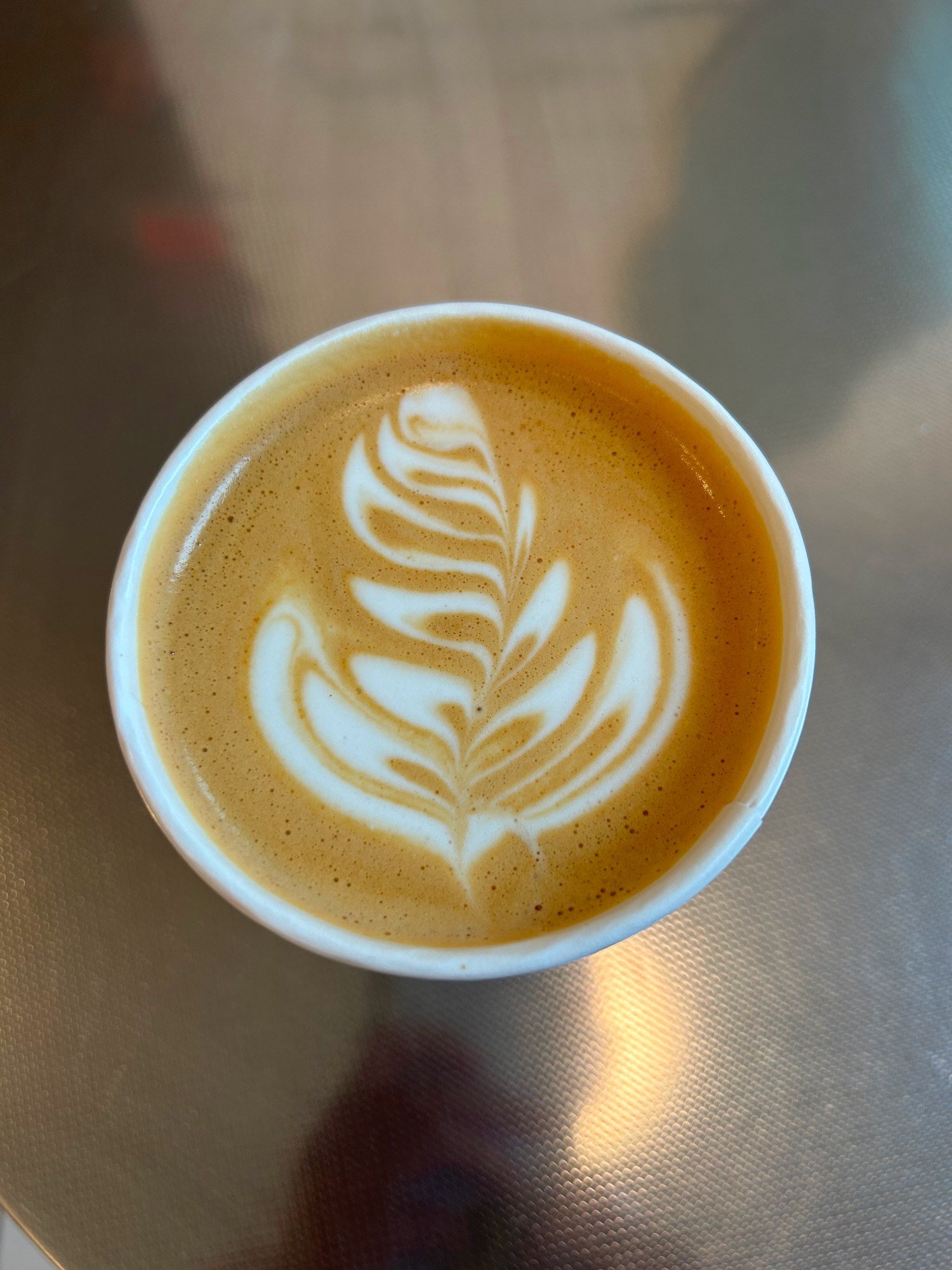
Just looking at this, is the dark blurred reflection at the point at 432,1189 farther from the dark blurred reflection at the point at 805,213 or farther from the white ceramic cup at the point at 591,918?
the dark blurred reflection at the point at 805,213

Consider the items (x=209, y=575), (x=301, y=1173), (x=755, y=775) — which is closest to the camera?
(x=755, y=775)

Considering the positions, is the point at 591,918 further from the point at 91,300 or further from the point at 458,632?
the point at 91,300

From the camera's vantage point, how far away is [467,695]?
1175mm

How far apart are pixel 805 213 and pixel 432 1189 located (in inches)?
85.6

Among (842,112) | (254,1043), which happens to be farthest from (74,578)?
(842,112)

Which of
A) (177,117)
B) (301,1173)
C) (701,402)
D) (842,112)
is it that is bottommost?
(301,1173)

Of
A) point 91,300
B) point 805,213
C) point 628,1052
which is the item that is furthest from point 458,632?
point 805,213

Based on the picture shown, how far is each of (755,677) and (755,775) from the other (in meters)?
0.16

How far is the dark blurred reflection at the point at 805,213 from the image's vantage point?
5.48ft

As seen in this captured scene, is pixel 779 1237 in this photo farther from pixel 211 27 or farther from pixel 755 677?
pixel 211 27

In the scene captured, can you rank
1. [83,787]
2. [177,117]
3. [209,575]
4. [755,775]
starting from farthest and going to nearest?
[177,117], [83,787], [209,575], [755,775]

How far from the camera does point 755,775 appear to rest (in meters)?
1.05

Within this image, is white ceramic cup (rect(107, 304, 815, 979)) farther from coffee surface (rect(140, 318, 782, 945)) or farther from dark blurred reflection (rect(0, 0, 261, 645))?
dark blurred reflection (rect(0, 0, 261, 645))

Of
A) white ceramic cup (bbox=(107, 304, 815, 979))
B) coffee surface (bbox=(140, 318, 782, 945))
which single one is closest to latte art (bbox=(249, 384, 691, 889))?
coffee surface (bbox=(140, 318, 782, 945))
